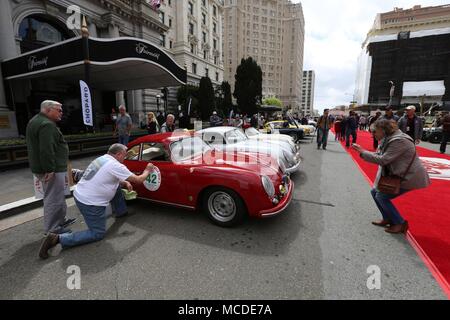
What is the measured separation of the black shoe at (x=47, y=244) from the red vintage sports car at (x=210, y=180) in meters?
1.41

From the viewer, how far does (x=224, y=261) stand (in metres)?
2.51

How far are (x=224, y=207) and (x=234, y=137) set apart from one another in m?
3.17

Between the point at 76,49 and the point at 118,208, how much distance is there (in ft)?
26.8

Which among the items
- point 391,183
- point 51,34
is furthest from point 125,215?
point 51,34

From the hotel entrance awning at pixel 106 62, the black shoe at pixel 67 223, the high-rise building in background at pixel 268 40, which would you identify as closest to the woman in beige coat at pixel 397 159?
the black shoe at pixel 67 223

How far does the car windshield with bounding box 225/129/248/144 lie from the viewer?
5.88 m

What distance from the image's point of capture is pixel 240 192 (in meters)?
2.99

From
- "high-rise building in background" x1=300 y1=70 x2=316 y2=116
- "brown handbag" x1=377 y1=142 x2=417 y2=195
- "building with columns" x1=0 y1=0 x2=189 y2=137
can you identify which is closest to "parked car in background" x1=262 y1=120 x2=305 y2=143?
"building with columns" x1=0 y1=0 x2=189 y2=137

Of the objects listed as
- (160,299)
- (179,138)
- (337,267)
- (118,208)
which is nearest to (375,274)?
(337,267)

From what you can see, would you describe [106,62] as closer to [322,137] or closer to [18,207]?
[18,207]

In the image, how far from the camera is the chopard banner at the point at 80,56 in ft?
27.8

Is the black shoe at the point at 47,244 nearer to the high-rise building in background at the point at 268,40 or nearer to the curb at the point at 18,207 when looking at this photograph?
the curb at the point at 18,207

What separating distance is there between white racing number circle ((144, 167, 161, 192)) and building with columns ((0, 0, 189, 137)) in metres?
9.02
